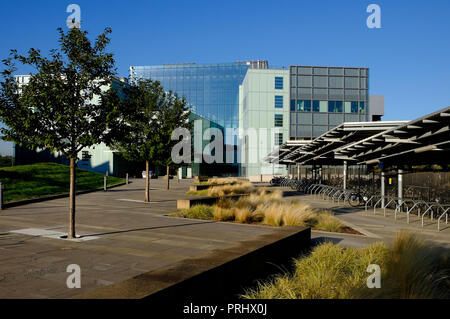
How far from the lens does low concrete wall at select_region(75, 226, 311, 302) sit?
12.1ft

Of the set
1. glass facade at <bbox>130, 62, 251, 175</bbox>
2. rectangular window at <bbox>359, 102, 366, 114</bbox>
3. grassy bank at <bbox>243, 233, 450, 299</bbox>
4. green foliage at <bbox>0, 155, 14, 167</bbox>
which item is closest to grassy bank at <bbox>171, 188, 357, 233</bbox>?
grassy bank at <bbox>243, 233, 450, 299</bbox>

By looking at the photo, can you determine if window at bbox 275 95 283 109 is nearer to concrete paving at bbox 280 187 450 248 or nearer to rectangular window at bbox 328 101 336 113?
rectangular window at bbox 328 101 336 113

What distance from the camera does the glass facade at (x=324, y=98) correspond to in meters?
58.5

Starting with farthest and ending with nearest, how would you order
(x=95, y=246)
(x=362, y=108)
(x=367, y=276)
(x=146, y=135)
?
(x=362, y=108) → (x=146, y=135) → (x=95, y=246) → (x=367, y=276)

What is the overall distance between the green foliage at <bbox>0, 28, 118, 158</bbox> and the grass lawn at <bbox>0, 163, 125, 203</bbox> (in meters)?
10.6

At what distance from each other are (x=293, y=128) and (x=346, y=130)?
4033cm

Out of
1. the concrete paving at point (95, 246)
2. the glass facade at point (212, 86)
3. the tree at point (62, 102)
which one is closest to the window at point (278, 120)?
the glass facade at point (212, 86)

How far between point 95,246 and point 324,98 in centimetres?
5453

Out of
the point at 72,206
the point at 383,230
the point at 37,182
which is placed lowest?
the point at 383,230

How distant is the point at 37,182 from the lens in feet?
85.0

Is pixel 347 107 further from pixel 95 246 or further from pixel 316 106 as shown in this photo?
pixel 95 246

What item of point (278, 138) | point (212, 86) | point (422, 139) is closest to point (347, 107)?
point (278, 138)

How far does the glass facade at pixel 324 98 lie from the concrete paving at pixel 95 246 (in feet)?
155

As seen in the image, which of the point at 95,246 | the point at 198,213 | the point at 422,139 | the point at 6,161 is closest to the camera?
the point at 95,246
